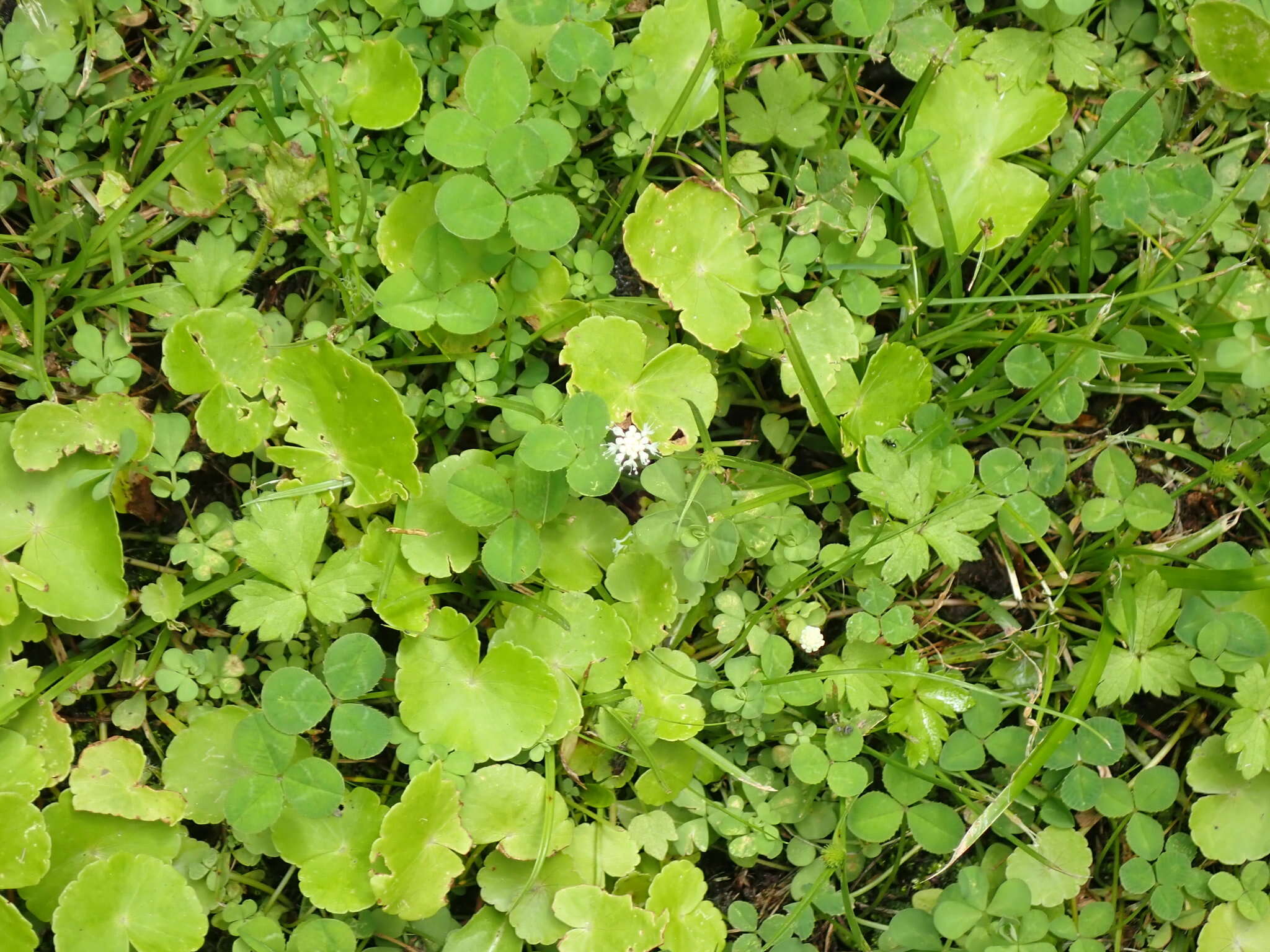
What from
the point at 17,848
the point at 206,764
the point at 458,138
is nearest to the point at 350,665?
the point at 206,764

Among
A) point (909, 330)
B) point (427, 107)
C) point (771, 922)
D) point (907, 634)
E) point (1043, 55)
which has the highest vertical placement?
point (1043, 55)

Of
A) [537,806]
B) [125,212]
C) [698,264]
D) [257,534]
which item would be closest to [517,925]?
[537,806]

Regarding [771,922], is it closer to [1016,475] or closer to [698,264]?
[1016,475]

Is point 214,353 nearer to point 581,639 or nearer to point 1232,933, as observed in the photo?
point 581,639

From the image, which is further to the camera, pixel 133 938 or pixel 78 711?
pixel 78 711

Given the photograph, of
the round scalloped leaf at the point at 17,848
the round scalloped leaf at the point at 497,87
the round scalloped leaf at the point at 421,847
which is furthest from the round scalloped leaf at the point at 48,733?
the round scalloped leaf at the point at 497,87

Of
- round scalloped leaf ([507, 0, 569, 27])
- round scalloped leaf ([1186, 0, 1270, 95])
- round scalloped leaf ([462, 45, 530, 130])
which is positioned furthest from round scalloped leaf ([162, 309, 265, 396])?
round scalloped leaf ([1186, 0, 1270, 95])

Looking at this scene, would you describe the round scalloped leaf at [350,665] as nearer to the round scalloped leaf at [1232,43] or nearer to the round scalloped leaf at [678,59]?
the round scalloped leaf at [678,59]

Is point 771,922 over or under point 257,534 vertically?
under
